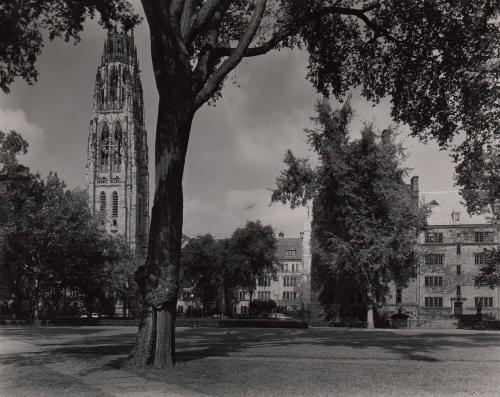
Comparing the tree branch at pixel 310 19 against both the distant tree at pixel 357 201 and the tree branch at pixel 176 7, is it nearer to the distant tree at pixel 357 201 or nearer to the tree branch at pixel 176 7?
the tree branch at pixel 176 7

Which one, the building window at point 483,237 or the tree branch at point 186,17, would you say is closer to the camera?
the tree branch at point 186,17

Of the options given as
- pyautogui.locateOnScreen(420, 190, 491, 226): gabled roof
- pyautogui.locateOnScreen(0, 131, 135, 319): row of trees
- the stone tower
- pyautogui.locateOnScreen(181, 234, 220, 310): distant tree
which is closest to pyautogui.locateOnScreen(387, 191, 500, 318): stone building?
pyautogui.locateOnScreen(420, 190, 491, 226): gabled roof

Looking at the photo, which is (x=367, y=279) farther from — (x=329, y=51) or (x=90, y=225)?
(x=329, y=51)

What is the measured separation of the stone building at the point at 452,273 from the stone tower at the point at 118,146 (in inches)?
2940

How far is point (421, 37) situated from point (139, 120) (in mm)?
124684

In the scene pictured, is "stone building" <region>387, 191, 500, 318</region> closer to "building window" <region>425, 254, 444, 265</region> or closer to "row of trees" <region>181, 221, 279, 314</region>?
"building window" <region>425, 254, 444, 265</region>

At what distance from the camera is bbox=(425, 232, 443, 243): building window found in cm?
7012

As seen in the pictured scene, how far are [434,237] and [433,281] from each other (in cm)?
535

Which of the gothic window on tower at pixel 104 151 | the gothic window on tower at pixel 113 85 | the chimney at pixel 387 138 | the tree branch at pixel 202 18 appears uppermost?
the gothic window on tower at pixel 113 85

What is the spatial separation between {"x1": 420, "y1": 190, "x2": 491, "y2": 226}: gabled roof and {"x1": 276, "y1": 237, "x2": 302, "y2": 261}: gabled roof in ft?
147

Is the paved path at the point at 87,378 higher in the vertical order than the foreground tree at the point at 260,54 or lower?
lower

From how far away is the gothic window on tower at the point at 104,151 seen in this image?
133 metres

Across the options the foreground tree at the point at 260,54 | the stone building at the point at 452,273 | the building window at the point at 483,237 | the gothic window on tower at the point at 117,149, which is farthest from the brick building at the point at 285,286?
the foreground tree at the point at 260,54

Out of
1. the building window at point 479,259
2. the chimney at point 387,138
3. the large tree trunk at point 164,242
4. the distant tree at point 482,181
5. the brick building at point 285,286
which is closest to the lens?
the large tree trunk at point 164,242
